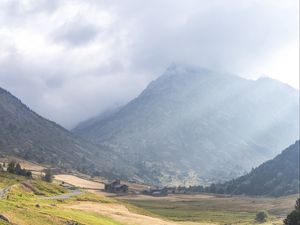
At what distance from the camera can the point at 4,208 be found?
7775cm

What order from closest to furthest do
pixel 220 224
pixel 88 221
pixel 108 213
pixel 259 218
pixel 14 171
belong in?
pixel 88 221 → pixel 108 213 → pixel 220 224 → pixel 259 218 → pixel 14 171

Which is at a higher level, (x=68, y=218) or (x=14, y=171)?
(x=14, y=171)

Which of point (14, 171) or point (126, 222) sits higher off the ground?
point (14, 171)

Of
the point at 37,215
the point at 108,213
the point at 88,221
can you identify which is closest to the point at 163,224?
the point at 108,213

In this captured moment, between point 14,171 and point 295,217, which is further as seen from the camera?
point 14,171

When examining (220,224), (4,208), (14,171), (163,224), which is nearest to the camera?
(4,208)

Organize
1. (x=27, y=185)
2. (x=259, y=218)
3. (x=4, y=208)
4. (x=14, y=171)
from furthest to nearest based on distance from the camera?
(x=14, y=171), (x=259, y=218), (x=27, y=185), (x=4, y=208)

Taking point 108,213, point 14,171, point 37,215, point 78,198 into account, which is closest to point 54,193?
point 78,198

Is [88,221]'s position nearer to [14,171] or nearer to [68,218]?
[68,218]

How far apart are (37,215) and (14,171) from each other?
398ft

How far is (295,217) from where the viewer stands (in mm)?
106812

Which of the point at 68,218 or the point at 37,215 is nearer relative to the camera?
the point at 37,215

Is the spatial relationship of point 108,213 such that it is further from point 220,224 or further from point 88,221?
point 220,224

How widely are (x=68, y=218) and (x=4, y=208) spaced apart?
11.4 meters
